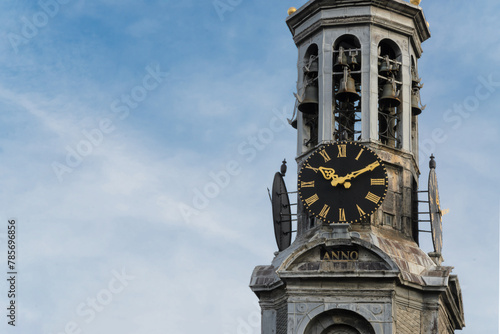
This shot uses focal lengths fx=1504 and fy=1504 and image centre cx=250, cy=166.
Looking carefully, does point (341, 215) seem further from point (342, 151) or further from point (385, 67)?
point (385, 67)

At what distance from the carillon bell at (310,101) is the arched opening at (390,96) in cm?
276

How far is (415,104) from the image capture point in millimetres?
66375

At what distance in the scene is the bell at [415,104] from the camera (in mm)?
66375

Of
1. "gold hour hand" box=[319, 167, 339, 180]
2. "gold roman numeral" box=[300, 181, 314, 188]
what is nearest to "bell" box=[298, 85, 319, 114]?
"gold hour hand" box=[319, 167, 339, 180]

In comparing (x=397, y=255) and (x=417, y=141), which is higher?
(x=417, y=141)

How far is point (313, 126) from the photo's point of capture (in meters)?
66.1

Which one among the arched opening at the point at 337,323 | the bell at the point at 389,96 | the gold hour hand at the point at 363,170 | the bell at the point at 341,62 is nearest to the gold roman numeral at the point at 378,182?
the gold hour hand at the point at 363,170

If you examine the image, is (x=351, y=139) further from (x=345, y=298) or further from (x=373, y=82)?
(x=345, y=298)

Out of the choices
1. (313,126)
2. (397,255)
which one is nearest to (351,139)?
(313,126)

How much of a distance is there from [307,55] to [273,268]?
9.99 meters

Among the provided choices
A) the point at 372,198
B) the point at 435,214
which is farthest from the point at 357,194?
the point at 435,214

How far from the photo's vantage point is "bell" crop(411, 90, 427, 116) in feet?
218

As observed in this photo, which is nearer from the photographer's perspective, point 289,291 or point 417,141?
point 289,291

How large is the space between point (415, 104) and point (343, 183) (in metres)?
6.57
